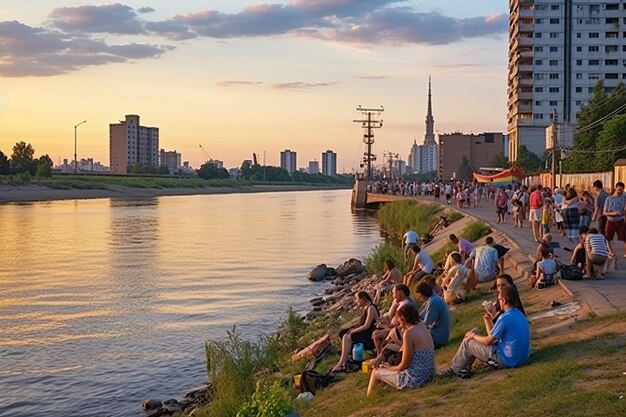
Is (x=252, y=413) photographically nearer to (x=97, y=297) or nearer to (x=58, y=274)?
(x=97, y=297)

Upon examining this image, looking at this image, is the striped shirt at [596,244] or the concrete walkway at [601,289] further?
the striped shirt at [596,244]

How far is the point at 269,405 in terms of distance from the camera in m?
9.38

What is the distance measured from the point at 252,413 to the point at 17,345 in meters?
11.0

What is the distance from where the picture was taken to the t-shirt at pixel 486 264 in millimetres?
17906

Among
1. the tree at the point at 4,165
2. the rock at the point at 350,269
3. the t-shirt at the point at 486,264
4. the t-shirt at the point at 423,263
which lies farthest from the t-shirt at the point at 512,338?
the tree at the point at 4,165

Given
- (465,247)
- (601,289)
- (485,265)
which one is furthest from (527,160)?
(601,289)

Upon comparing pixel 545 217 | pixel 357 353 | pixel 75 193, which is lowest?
pixel 357 353

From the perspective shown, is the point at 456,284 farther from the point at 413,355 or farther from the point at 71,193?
the point at 71,193

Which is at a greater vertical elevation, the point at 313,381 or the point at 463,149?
the point at 463,149

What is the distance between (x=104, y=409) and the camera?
46.0 ft

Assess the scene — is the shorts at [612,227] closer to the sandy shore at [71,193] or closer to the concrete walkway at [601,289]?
the concrete walkway at [601,289]

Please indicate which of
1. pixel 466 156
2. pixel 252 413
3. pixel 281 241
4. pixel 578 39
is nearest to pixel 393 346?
pixel 252 413

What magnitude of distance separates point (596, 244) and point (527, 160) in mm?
85123

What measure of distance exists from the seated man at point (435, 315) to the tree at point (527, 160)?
84.8m
